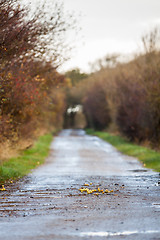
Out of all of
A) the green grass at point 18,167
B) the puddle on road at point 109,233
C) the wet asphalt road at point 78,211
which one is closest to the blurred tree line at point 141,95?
the green grass at point 18,167

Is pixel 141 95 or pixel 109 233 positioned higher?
pixel 141 95

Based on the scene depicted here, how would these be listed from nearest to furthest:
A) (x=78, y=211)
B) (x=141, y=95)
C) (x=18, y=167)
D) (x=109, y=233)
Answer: (x=109, y=233), (x=78, y=211), (x=18, y=167), (x=141, y=95)

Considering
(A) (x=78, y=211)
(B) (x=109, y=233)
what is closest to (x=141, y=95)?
(A) (x=78, y=211)

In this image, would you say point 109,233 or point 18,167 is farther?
point 18,167

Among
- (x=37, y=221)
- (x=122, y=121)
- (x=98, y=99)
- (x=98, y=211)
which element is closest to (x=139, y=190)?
(x=98, y=211)

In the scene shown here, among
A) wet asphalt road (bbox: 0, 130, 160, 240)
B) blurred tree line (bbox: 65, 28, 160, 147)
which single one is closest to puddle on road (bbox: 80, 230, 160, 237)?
wet asphalt road (bbox: 0, 130, 160, 240)

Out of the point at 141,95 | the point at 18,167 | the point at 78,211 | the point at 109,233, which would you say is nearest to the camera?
the point at 109,233

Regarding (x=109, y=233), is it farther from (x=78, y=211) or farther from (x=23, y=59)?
(x=23, y=59)

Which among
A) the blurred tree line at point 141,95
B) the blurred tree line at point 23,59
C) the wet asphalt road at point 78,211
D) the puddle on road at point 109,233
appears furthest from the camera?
the blurred tree line at point 141,95

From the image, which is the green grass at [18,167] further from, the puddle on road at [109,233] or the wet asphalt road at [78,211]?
the puddle on road at [109,233]

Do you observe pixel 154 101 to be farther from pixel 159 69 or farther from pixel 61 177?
pixel 61 177

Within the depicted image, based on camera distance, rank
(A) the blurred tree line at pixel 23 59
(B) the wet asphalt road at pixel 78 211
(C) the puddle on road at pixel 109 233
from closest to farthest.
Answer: (C) the puddle on road at pixel 109 233 < (B) the wet asphalt road at pixel 78 211 < (A) the blurred tree line at pixel 23 59

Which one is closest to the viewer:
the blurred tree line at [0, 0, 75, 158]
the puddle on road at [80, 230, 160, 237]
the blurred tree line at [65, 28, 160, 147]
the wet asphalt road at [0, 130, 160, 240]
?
the puddle on road at [80, 230, 160, 237]

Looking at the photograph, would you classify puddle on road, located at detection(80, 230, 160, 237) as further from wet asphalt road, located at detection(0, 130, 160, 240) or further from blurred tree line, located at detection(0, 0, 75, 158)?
blurred tree line, located at detection(0, 0, 75, 158)
